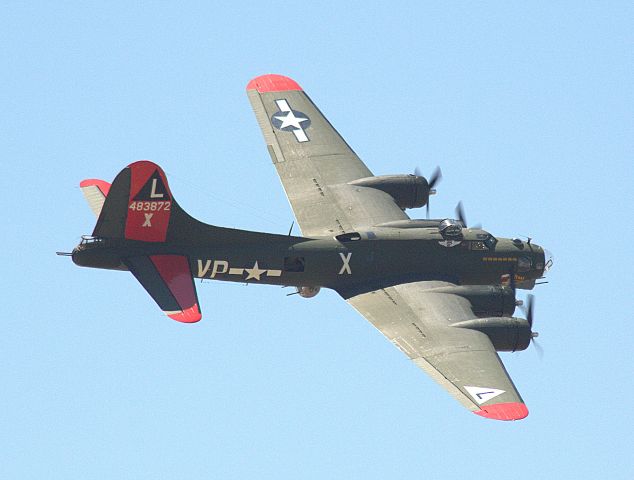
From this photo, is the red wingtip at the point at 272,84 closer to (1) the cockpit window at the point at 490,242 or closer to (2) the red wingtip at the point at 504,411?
(1) the cockpit window at the point at 490,242

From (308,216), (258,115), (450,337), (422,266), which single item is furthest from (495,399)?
(258,115)

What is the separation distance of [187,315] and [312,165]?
50.2 feet

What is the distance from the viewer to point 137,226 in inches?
2653

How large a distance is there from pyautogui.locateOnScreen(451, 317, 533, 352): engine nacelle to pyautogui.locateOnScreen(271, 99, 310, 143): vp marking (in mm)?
14879

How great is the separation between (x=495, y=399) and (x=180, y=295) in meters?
12.1

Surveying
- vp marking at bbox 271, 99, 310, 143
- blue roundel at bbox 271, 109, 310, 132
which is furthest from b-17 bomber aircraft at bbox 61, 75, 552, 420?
blue roundel at bbox 271, 109, 310, 132

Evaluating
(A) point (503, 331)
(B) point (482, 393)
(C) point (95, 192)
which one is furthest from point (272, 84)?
(B) point (482, 393)

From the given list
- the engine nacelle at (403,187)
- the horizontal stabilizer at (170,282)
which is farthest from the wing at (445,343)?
the horizontal stabilizer at (170,282)

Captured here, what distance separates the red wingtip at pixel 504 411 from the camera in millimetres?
61688

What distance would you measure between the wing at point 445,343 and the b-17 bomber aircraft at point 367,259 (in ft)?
0.15

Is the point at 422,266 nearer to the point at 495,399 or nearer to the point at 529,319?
the point at 529,319

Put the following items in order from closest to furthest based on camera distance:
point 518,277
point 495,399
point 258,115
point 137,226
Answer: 1. point 495,399
2. point 137,226
3. point 518,277
4. point 258,115

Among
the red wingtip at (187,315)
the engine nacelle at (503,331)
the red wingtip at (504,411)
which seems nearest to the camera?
the red wingtip at (504,411)

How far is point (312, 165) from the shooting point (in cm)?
7688
